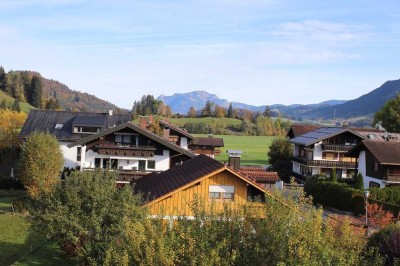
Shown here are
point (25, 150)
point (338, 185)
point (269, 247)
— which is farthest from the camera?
point (338, 185)

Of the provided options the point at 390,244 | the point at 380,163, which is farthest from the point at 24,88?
the point at 390,244

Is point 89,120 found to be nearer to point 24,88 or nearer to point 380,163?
point 380,163

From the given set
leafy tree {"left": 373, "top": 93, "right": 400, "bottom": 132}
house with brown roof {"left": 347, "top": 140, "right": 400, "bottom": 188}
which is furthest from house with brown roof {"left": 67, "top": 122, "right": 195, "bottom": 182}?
leafy tree {"left": 373, "top": 93, "right": 400, "bottom": 132}

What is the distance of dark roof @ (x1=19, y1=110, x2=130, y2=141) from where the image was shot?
58750 mm

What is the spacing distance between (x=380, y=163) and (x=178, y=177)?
81.8 ft

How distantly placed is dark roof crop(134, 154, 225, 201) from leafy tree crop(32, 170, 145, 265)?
121 inches

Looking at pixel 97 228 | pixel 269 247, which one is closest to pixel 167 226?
pixel 269 247

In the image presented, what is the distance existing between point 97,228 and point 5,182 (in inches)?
1256

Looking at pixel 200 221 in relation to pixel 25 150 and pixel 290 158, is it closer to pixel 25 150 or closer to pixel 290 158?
pixel 25 150

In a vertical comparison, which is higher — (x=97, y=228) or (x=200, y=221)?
(x=200, y=221)

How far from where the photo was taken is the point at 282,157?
220 ft

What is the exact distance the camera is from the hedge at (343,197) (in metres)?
38.7

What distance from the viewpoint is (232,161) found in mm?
34375

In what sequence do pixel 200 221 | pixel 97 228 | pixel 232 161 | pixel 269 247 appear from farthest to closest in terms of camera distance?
1. pixel 232 161
2. pixel 97 228
3. pixel 200 221
4. pixel 269 247
